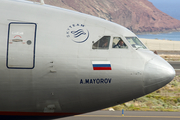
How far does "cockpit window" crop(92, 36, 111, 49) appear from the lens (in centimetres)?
902

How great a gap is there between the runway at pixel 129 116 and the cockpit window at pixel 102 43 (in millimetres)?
8041

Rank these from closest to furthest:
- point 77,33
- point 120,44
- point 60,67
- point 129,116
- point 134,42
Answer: point 60,67, point 77,33, point 120,44, point 134,42, point 129,116

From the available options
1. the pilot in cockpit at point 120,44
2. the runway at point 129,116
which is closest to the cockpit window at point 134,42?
the pilot in cockpit at point 120,44

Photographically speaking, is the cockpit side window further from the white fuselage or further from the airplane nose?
the airplane nose

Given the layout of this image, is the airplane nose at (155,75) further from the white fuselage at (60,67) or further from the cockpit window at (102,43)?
the cockpit window at (102,43)

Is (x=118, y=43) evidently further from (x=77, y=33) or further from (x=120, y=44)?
(x=77, y=33)

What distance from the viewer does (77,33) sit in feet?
29.8

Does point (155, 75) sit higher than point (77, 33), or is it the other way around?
point (77, 33)

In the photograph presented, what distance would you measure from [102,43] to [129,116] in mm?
9054

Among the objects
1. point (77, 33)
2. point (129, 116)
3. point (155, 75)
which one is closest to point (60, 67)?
point (77, 33)

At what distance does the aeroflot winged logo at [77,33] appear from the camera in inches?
354

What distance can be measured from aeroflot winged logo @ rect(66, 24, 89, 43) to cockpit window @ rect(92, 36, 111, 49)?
0.43m

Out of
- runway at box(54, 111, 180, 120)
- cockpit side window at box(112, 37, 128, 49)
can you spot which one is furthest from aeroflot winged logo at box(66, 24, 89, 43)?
runway at box(54, 111, 180, 120)

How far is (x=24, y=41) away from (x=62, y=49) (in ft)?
4.41
